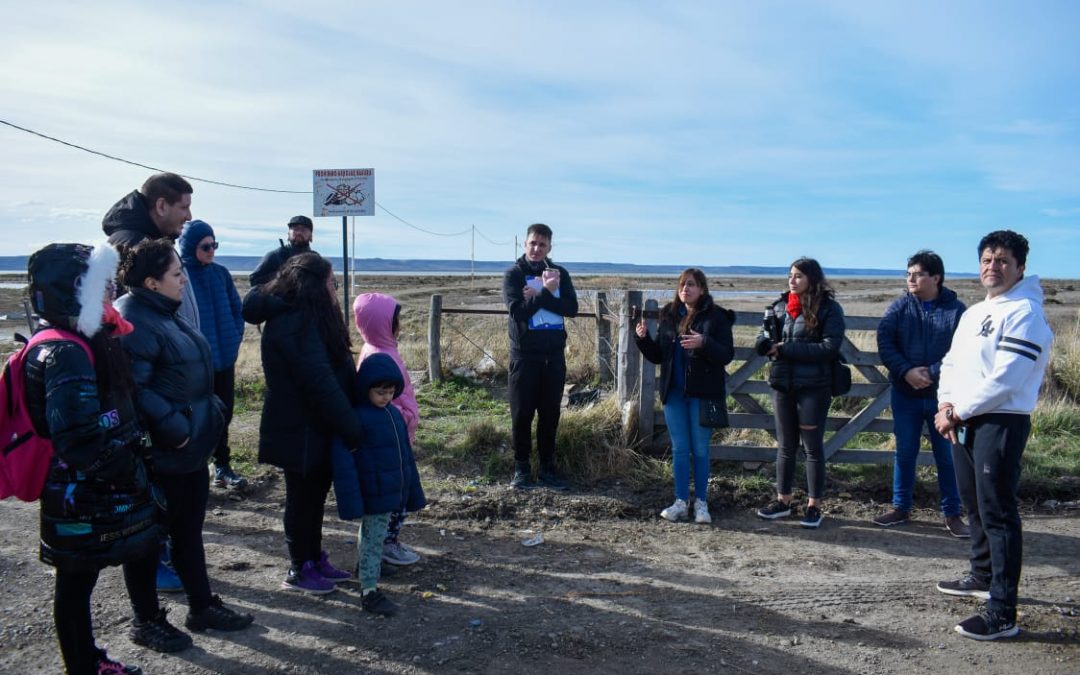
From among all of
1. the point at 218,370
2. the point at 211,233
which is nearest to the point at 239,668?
the point at 218,370

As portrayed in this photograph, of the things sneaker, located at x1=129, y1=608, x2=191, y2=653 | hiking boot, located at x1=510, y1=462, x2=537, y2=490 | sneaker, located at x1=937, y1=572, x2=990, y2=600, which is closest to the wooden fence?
hiking boot, located at x1=510, y1=462, x2=537, y2=490

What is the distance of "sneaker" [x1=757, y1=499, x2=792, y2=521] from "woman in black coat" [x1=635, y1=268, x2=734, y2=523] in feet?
1.34

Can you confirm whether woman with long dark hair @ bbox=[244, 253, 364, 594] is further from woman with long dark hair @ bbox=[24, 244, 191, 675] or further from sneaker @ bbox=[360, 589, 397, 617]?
woman with long dark hair @ bbox=[24, 244, 191, 675]

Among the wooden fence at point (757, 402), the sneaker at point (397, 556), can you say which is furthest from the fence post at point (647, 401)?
the sneaker at point (397, 556)

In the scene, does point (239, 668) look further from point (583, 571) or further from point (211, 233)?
point (211, 233)

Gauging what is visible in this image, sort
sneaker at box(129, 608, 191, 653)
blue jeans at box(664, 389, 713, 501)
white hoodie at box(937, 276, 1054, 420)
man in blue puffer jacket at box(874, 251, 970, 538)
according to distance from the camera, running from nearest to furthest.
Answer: sneaker at box(129, 608, 191, 653) → white hoodie at box(937, 276, 1054, 420) → man in blue puffer jacket at box(874, 251, 970, 538) → blue jeans at box(664, 389, 713, 501)

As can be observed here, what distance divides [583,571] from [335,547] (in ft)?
5.13

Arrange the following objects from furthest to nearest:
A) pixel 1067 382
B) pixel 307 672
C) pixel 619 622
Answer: pixel 1067 382
pixel 619 622
pixel 307 672

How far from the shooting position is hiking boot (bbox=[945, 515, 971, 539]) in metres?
5.18

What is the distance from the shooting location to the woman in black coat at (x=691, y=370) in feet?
17.7

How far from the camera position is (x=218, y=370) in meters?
5.09

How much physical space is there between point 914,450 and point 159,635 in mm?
4782

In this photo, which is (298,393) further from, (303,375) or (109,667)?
(109,667)

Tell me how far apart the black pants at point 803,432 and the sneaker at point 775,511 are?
10 cm
